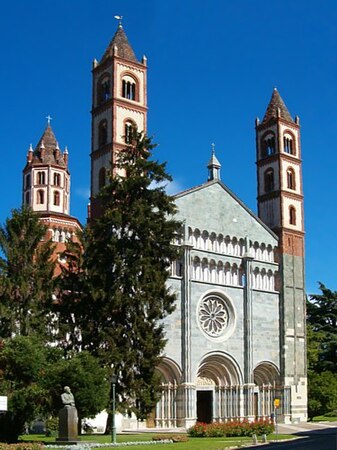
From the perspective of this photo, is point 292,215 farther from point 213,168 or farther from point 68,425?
point 68,425

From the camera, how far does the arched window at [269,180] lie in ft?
204

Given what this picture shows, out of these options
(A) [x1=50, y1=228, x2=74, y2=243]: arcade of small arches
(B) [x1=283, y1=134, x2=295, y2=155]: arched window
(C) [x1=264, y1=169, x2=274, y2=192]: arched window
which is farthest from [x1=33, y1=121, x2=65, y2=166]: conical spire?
(B) [x1=283, y1=134, x2=295, y2=155]: arched window

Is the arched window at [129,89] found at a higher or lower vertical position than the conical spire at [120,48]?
lower

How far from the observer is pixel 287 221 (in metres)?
60.5

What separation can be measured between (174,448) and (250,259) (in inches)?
1082

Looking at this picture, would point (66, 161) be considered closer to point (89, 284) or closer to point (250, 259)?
point (250, 259)

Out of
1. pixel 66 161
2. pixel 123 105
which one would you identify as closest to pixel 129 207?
pixel 123 105

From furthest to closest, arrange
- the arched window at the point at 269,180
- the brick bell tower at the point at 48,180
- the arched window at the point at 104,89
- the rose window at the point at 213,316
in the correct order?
the brick bell tower at the point at 48,180
the arched window at the point at 269,180
the arched window at the point at 104,89
the rose window at the point at 213,316

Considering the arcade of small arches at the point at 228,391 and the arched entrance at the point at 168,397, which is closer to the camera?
the arched entrance at the point at 168,397

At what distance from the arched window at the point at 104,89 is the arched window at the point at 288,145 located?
16.2m

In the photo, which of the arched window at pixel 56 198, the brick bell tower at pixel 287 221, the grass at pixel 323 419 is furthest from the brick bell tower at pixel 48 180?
the grass at pixel 323 419

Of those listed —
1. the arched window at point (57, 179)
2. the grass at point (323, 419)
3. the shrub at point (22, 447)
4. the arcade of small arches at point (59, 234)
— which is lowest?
the grass at point (323, 419)

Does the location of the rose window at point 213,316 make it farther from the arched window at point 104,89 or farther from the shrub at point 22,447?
the shrub at point 22,447

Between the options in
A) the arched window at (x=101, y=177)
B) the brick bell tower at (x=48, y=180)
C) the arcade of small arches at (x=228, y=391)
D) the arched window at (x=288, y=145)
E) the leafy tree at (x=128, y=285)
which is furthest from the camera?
the brick bell tower at (x=48, y=180)
